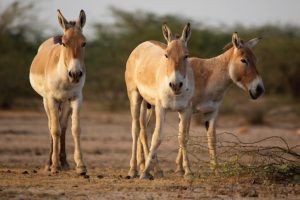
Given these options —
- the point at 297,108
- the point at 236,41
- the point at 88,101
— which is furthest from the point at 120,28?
the point at 236,41

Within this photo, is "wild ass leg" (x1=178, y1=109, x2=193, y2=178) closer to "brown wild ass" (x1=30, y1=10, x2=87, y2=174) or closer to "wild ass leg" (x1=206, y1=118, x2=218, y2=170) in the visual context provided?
"wild ass leg" (x1=206, y1=118, x2=218, y2=170)

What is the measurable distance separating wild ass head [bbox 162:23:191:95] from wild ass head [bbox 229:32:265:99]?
6.34 ft

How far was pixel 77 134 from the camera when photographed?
11172 mm

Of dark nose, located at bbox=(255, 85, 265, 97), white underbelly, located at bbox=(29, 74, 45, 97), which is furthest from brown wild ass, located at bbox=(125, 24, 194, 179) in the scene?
dark nose, located at bbox=(255, 85, 265, 97)

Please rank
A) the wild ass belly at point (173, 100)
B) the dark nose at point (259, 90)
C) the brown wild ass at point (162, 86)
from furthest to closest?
the dark nose at point (259, 90), the wild ass belly at point (173, 100), the brown wild ass at point (162, 86)

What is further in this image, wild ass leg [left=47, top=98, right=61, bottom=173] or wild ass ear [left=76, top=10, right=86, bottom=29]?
wild ass leg [left=47, top=98, right=61, bottom=173]

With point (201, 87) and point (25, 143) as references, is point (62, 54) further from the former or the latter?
point (25, 143)

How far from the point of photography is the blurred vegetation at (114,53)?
27.1 meters

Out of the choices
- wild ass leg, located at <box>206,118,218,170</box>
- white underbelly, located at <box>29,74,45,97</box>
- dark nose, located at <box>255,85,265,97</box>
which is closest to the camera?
wild ass leg, located at <box>206,118,218,170</box>

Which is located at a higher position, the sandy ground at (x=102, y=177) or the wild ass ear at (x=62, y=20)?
the wild ass ear at (x=62, y=20)

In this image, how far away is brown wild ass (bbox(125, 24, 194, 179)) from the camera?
1041 centimetres

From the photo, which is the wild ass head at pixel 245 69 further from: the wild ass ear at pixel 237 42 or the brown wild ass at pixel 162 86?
the brown wild ass at pixel 162 86

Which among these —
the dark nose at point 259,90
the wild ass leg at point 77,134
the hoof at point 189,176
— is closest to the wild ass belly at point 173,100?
the hoof at point 189,176

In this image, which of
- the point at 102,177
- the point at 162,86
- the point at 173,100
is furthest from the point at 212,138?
the point at 102,177
